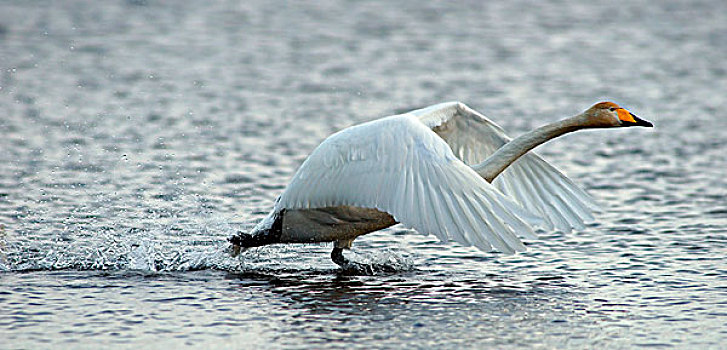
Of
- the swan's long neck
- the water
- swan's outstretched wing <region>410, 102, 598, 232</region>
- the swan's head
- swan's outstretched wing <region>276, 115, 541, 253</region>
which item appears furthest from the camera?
swan's outstretched wing <region>410, 102, 598, 232</region>

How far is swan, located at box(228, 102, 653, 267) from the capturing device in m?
7.93

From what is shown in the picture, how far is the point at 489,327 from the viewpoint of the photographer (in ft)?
26.2

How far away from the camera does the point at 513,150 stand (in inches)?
362

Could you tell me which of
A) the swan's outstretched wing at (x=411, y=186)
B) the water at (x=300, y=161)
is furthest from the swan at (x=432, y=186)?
the water at (x=300, y=161)

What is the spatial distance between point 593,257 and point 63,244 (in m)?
4.63

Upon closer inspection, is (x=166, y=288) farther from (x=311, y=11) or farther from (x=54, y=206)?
(x=311, y=11)

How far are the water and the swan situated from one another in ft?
1.51

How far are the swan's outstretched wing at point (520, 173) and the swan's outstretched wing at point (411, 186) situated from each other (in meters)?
1.35

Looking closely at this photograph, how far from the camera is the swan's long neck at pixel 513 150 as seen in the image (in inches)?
360

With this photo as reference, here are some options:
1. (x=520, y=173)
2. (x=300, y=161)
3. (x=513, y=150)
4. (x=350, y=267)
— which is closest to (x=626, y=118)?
(x=513, y=150)

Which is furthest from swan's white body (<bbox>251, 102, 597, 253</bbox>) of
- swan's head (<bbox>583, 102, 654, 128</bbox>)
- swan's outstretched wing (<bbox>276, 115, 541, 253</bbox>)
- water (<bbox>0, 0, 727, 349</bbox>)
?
swan's head (<bbox>583, 102, 654, 128</bbox>)

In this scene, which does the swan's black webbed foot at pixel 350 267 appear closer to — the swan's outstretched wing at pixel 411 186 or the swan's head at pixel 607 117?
the swan's outstretched wing at pixel 411 186

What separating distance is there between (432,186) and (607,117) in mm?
2009

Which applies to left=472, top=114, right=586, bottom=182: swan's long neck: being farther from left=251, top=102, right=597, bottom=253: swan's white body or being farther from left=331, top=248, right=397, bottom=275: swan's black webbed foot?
left=331, top=248, right=397, bottom=275: swan's black webbed foot
